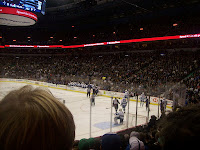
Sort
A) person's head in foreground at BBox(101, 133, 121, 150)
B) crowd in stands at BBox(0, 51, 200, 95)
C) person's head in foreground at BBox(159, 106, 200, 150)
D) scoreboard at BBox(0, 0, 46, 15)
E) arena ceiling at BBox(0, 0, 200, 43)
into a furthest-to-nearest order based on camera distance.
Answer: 1. arena ceiling at BBox(0, 0, 200, 43)
2. crowd in stands at BBox(0, 51, 200, 95)
3. scoreboard at BBox(0, 0, 46, 15)
4. person's head in foreground at BBox(101, 133, 121, 150)
5. person's head in foreground at BBox(159, 106, 200, 150)

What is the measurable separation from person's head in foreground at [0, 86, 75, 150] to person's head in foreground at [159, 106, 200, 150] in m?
0.42

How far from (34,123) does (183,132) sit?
61 centimetres

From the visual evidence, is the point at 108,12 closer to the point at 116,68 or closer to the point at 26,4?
the point at 116,68

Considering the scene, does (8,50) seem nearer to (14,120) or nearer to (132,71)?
(132,71)

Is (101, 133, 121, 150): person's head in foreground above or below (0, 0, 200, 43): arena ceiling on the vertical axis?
below

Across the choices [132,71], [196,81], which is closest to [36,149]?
[196,81]

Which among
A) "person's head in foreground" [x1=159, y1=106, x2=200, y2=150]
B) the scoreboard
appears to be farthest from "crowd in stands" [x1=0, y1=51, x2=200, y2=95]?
"person's head in foreground" [x1=159, y1=106, x2=200, y2=150]

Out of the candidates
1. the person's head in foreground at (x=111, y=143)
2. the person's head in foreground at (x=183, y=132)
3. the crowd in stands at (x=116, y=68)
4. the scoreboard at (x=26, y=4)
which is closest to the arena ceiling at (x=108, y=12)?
the crowd in stands at (x=116, y=68)

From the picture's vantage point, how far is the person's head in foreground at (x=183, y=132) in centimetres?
74

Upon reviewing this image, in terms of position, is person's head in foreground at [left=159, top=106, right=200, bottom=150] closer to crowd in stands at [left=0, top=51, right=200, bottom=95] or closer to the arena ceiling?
crowd in stands at [left=0, top=51, right=200, bottom=95]

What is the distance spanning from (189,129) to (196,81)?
53.9ft

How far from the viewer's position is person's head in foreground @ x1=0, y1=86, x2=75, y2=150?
0.62 m

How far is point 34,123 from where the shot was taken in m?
0.64

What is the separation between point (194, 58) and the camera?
2089 centimetres
